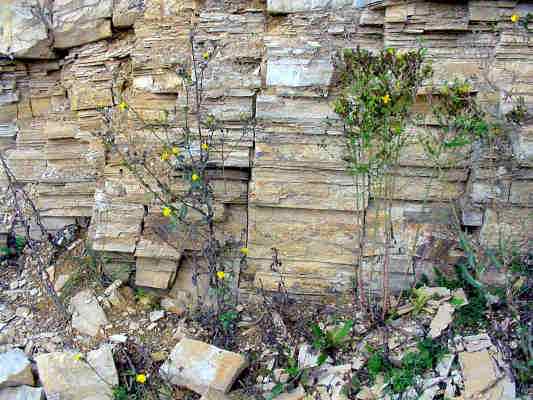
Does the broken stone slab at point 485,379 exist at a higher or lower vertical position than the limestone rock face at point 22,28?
lower

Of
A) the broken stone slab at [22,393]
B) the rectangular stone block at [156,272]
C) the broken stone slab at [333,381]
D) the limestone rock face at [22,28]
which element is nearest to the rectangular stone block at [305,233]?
the rectangular stone block at [156,272]

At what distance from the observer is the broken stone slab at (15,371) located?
13.8 feet

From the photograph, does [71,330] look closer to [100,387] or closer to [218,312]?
[100,387]

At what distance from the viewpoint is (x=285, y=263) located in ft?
15.4

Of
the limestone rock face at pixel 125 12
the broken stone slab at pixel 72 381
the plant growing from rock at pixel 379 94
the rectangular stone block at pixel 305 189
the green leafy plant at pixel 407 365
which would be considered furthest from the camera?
the limestone rock face at pixel 125 12

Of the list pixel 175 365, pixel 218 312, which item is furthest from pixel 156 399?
pixel 218 312

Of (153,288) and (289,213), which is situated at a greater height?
(289,213)

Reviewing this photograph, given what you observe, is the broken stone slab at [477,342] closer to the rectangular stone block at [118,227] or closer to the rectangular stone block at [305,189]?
the rectangular stone block at [305,189]

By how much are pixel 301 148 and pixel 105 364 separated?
7.15ft

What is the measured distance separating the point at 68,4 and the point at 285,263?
3.18m

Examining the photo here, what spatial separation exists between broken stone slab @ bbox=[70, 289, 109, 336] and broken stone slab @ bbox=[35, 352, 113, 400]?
41cm

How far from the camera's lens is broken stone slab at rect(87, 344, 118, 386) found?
420 centimetres

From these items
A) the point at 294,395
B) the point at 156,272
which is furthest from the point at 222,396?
the point at 156,272

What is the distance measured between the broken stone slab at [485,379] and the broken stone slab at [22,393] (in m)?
2.97
